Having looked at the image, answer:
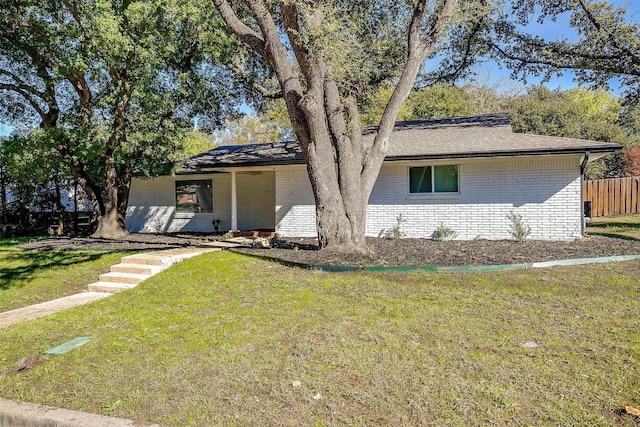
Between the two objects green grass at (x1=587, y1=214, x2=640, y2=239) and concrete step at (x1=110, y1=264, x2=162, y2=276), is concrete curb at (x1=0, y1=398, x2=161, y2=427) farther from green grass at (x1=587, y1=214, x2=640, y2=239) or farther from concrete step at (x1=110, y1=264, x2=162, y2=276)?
green grass at (x1=587, y1=214, x2=640, y2=239)

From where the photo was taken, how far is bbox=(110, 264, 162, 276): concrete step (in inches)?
319

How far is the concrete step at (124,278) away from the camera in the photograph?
7837 mm

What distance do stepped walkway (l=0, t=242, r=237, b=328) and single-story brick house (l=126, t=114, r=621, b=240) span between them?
520 centimetres

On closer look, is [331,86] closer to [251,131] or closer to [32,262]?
[32,262]

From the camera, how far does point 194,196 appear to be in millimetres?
17359

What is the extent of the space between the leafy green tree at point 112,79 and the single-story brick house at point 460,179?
227 cm

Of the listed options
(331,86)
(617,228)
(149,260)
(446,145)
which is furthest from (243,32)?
(617,228)

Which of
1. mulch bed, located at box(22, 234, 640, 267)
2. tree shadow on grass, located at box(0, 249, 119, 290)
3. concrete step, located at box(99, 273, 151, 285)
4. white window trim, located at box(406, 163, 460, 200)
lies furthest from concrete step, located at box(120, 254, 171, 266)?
white window trim, located at box(406, 163, 460, 200)

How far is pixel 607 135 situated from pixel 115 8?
29.3 metres

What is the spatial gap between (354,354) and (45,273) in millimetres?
8183

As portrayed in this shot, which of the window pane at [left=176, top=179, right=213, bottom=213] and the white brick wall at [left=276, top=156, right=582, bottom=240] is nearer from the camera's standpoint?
the white brick wall at [left=276, top=156, right=582, bottom=240]

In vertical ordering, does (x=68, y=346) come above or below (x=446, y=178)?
below

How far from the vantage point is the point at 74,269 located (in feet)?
31.1

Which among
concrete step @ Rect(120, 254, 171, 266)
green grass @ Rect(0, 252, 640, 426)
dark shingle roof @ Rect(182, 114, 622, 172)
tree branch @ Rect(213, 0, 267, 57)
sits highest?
tree branch @ Rect(213, 0, 267, 57)
